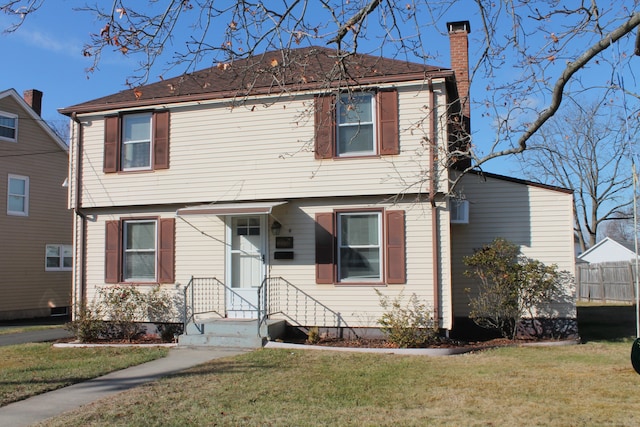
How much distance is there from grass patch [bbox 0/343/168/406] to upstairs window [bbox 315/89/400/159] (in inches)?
209

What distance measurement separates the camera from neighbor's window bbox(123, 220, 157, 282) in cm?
1298

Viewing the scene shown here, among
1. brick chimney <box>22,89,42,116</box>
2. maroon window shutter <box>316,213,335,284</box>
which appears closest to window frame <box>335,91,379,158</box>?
maroon window shutter <box>316,213,335,284</box>

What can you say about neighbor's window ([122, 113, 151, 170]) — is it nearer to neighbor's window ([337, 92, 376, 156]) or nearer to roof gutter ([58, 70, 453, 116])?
roof gutter ([58, 70, 453, 116])

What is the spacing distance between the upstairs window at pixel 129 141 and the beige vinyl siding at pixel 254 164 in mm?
251


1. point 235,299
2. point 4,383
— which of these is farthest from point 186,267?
point 4,383

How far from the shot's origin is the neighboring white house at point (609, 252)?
44.7 metres

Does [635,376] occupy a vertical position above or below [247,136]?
below

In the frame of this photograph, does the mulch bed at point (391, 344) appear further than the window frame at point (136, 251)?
No

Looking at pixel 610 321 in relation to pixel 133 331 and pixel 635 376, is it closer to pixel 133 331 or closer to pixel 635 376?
pixel 635 376

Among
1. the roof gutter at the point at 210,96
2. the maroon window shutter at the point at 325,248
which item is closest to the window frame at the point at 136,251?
the roof gutter at the point at 210,96

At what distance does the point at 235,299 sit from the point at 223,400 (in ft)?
18.2

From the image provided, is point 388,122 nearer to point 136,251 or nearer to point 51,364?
point 136,251

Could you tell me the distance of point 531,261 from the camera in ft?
39.2

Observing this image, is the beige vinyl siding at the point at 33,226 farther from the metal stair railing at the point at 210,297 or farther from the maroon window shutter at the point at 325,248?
the maroon window shutter at the point at 325,248
